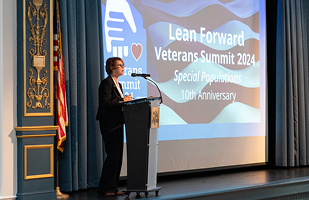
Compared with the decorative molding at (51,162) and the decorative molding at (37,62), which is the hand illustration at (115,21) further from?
the decorative molding at (51,162)

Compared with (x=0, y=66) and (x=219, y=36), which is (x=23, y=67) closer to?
(x=0, y=66)

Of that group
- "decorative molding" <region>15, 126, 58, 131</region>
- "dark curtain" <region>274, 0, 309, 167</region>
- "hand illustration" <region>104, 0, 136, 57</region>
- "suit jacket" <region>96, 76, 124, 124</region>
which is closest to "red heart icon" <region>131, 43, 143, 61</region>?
"hand illustration" <region>104, 0, 136, 57</region>

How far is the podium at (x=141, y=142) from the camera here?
3.88m

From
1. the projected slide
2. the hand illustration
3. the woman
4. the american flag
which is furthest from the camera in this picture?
the projected slide

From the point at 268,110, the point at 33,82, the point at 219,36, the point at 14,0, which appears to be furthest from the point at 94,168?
the point at 268,110

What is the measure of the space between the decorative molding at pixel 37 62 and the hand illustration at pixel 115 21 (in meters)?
1.00

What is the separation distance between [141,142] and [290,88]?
3.40m

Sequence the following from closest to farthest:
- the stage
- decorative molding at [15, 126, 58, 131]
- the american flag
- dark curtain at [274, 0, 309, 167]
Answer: decorative molding at [15, 126, 58, 131], the american flag, the stage, dark curtain at [274, 0, 309, 167]

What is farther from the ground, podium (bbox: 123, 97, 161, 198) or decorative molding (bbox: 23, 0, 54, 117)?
decorative molding (bbox: 23, 0, 54, 117)

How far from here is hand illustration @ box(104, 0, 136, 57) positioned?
495cm

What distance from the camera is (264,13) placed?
6484 millimetres

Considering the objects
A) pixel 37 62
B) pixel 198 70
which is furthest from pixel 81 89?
pixel 198 70

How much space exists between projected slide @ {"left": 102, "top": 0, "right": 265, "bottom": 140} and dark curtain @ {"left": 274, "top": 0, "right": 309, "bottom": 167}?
0.93 ft

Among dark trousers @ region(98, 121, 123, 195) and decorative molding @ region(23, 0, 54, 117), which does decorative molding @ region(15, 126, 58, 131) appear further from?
dark trousers @ region(98, 121, 123, 195)
